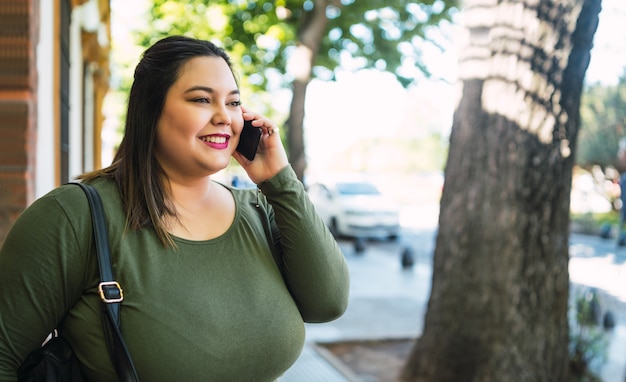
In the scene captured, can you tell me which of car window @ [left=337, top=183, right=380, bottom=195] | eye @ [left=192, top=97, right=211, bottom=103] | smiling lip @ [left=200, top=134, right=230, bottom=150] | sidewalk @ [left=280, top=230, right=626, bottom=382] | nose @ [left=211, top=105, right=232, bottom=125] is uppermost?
eye @ [left=192, top=97, right=211, bottom=103]

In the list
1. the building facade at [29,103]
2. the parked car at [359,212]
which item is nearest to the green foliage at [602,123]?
the parked car at [359,212]

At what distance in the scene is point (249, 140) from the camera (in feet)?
6.21

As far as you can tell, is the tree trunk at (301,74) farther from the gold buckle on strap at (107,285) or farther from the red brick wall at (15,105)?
the gold buckle on strap at (107,285)

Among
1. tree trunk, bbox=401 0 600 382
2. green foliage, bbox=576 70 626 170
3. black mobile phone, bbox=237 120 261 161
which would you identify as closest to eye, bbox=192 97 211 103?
black mobile phone, bbox=237 120 261 161

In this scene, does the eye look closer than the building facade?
Yes

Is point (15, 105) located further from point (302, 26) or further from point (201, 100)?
point (302, 26)

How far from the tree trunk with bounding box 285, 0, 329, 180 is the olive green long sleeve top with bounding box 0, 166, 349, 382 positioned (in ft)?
24.0

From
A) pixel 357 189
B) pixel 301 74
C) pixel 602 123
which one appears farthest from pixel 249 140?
pixel 602 123

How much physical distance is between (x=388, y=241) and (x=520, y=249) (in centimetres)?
1455

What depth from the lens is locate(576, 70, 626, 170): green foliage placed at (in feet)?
81.4

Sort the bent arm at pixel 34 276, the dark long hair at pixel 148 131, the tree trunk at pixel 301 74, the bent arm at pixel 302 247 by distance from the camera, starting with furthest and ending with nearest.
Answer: the tree trunk at pixel 301 74
the bent arm at pixel 302 247
the dark long hair at pixel 148 131
the bent arm at pixel 34 276

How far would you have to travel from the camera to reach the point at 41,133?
12.1ft

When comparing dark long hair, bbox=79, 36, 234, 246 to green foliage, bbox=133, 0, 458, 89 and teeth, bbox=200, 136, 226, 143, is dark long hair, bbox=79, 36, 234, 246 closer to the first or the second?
teeth, bbox=200, 136, 226, 143

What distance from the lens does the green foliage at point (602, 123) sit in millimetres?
24797
